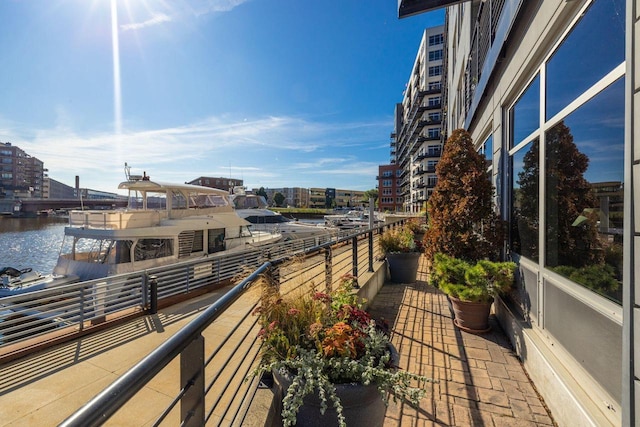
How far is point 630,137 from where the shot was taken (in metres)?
1.60

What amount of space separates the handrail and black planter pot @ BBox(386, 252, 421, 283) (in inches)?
205

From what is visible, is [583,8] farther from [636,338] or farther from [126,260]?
[126,260]

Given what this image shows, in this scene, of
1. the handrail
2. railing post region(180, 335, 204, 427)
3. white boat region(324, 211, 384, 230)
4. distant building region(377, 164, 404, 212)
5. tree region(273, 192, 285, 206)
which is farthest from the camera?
tree region(273, 192, 285, 206)

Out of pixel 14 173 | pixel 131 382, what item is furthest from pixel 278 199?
pixel 131 382

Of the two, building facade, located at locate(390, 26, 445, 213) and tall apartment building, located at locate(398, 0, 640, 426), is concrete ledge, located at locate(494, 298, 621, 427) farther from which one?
building facade, located at locate(390, 26, 445, 213)

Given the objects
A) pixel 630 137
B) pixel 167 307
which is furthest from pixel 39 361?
pixel 630 137

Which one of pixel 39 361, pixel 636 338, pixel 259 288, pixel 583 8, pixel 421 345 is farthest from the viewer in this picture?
pixel 39 361

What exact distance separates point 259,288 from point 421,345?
7.95 feet

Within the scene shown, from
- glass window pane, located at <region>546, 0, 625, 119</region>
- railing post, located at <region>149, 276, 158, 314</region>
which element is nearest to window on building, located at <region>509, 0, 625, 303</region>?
glass window pane, located at <region>546, 0, 625, 119</region>

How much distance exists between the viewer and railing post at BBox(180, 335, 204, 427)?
112cm

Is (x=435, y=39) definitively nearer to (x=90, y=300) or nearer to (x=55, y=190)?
(x=90, y=300)

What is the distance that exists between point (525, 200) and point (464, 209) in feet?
2.37

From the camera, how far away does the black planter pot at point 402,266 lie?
6004mm

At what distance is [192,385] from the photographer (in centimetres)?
114
